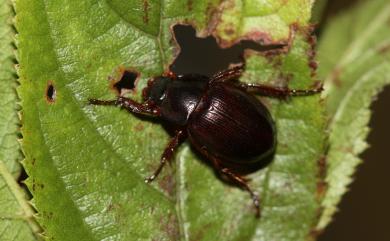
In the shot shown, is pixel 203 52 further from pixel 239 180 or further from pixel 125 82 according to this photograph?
pixel 239 180

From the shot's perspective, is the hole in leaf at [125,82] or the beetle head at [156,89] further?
the beetle head at [156,89]

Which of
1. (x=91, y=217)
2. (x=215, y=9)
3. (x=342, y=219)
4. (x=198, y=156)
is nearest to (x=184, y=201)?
(x=198, y=156)

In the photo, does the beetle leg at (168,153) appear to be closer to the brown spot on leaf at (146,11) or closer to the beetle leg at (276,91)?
the beetle leg at (276,91)

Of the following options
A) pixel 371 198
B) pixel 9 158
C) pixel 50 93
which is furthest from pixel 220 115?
pixel 371 198

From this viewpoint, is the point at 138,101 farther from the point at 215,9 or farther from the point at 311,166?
the point at 311,166

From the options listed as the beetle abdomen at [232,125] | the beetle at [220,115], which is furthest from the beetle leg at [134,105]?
the beetle abdomen at [232,125]

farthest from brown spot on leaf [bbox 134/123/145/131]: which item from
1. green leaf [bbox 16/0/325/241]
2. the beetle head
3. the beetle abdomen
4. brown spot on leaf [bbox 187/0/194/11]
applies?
brown spot on leaf [bbox 187/0/194/11]

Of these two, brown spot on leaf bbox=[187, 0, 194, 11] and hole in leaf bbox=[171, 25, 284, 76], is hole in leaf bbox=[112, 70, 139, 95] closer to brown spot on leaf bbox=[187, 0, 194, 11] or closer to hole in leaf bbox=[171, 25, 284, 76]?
hole in leaf bbox=[171, 25, 284, 76]
